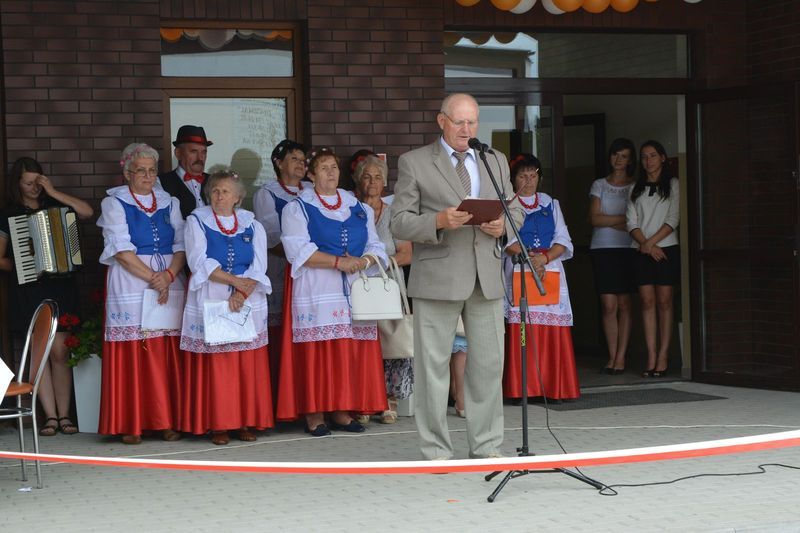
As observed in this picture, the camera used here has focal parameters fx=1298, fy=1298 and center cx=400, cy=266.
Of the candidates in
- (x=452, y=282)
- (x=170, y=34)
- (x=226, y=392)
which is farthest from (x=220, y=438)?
(x=170, y=34)

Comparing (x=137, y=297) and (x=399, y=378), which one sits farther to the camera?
(x=399, y=378)

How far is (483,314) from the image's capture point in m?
6.89

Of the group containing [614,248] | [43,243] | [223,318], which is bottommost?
[223,318]

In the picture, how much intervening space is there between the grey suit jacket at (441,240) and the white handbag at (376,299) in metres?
1.13

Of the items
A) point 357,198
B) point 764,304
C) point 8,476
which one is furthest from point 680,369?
point 8,476

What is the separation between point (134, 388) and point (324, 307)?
131 cm

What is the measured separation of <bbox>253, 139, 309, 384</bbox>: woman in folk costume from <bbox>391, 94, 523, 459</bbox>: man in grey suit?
216 cm

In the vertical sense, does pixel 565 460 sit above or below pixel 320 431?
above

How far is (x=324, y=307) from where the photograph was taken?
8297mm

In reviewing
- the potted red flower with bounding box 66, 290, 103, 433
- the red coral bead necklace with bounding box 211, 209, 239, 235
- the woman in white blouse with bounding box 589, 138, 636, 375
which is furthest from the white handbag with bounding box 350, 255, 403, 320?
the woman in white blouse with bounding box 589, 138, 636, 375

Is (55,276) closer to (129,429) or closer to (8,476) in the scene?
(129,429)

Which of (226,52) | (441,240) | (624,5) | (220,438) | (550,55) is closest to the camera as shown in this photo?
(441,240)

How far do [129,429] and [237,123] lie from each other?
8.28ft

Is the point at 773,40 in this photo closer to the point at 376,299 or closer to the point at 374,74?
the point at 374,74
